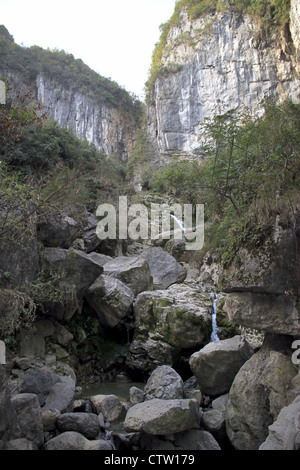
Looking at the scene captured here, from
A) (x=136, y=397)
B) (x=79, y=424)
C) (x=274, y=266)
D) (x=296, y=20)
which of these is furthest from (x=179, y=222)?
(x=79, y=424)

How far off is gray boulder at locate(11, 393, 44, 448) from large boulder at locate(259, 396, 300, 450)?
3021 millimetres

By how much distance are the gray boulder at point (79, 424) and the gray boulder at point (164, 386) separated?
1.12 meters

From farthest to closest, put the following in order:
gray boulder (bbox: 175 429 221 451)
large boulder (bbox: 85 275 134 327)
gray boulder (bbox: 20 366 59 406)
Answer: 1. large boulder (bbox: 85 275 134 327)
2. gray boulder (bbox: 20 366 59 406)
3. gray boulder (bbox: 175 429 221 451)

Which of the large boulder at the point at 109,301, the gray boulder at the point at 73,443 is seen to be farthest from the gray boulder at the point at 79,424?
the large boulder at the point at 109,301

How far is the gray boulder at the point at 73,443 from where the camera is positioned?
4453 mm

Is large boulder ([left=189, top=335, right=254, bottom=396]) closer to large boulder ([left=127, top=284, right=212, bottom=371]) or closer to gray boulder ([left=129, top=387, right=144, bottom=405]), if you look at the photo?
gray boulder ([left=129, top=387, right=144, bottom=405])

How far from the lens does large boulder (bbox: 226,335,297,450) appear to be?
15.1 feet

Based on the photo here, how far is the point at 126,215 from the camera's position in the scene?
18.6 m

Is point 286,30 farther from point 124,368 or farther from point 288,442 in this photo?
point 288,442

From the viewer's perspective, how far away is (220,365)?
5.94 m

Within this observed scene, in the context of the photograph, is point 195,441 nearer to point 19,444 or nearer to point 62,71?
point 19,444

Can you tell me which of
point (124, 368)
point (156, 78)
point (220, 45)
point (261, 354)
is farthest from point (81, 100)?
point (261, 354)

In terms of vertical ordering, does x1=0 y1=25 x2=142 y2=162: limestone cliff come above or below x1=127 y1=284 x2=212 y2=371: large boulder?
above

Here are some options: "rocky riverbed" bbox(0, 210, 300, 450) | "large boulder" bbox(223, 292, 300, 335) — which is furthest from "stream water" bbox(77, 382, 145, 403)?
"large boulder" bbox(223, 292, 300, 335)
